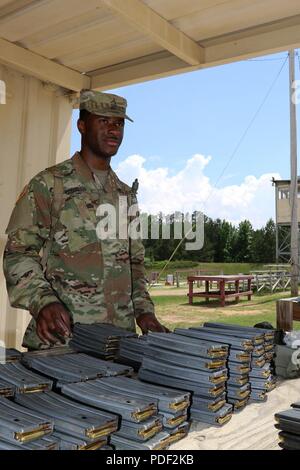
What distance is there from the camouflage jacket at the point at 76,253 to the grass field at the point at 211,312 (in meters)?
5.94

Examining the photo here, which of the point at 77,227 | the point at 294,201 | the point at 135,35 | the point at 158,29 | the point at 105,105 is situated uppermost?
the point at 294,201

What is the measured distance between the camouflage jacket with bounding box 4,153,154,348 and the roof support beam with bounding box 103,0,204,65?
85 cm

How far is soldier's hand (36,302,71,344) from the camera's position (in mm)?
1808

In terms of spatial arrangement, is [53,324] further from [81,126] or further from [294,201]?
[294,201]

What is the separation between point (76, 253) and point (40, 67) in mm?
1638

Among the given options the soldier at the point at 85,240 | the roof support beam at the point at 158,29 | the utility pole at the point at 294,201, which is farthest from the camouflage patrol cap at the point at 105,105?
the utility pole at the point at 294,201

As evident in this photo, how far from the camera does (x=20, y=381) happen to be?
49.3 inches

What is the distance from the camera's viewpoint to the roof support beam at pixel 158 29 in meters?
2.43

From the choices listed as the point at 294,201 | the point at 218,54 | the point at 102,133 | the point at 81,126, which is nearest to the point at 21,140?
the point at 81,126

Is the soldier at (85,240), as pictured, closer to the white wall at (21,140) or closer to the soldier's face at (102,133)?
the soldier's face at (102,133)

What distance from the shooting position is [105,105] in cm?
240

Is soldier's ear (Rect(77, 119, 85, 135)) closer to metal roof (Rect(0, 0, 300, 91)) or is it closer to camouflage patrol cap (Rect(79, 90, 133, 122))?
camouflage patrol cap (Rect(79, 90, 133, 122))

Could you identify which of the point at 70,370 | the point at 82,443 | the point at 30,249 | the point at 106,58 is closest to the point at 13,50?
the point at 106,58

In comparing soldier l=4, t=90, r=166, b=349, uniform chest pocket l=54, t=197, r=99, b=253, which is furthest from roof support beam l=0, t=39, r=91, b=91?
uniform chest pocket l=54, t=197, r=99, b=253
